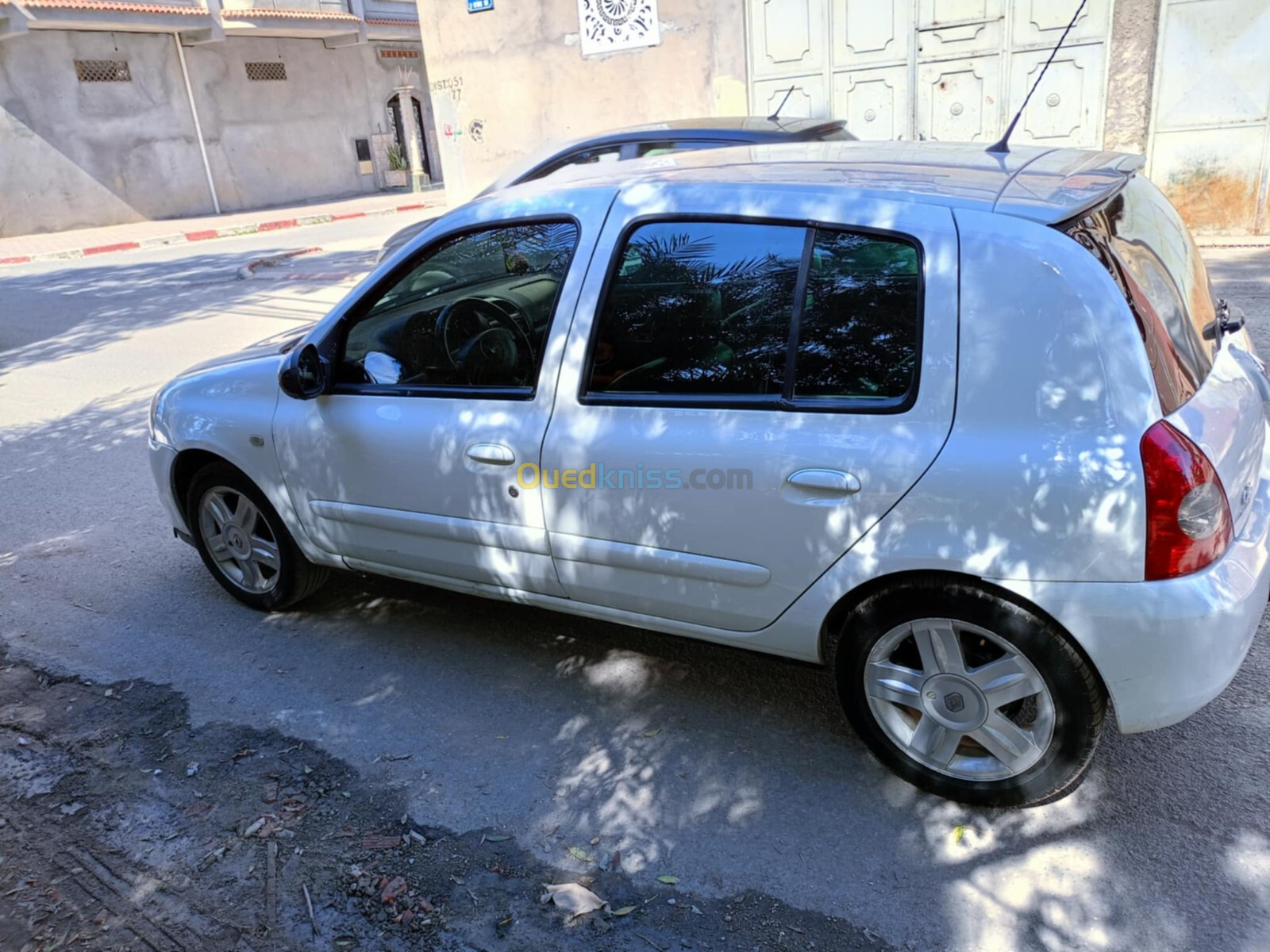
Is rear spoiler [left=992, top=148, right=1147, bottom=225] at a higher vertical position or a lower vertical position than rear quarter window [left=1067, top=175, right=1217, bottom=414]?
higher

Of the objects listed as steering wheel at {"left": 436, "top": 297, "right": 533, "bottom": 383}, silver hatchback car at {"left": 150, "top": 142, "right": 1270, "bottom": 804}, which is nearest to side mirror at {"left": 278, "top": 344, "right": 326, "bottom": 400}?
silver hatchback car at {"left": 150, "top": 142, "right": 1270, "bottom": 804}

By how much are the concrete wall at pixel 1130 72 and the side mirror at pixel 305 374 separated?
9109 mm

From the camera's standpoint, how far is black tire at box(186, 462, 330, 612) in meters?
4.02

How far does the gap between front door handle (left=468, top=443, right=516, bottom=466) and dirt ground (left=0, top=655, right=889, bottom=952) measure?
1.08 metres

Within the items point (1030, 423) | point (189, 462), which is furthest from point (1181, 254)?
point (189, 462)

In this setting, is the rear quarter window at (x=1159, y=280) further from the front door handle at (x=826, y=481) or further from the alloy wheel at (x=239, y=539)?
the alloy wheel at (x=239, y=539)

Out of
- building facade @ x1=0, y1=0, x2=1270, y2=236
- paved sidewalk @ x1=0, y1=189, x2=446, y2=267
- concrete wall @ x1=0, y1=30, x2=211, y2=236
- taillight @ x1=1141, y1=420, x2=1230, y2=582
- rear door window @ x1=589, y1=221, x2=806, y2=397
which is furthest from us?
concrete wall @ x1=0, y1=30, x2=211, y2=236

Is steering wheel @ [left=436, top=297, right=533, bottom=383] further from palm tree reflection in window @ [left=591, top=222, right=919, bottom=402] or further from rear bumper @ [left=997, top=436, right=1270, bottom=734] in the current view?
rear bumper @ [left=997, top=436, right=1270, bottom=734]

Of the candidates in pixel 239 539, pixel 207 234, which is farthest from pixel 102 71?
pixel 239 539

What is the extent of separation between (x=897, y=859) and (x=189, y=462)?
3.24m

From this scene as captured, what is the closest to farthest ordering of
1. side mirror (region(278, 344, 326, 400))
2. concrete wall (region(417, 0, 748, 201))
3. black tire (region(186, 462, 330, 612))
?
1. side mirror (region(278, 344, 326, 400))
2. black tire (region(186, 462, 330, 612))
3. concrete wall (region(417, 0, 748, 201))

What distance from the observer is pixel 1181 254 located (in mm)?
3010

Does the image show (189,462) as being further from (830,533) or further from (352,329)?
(830,533)

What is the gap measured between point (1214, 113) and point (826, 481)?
9.50 m
